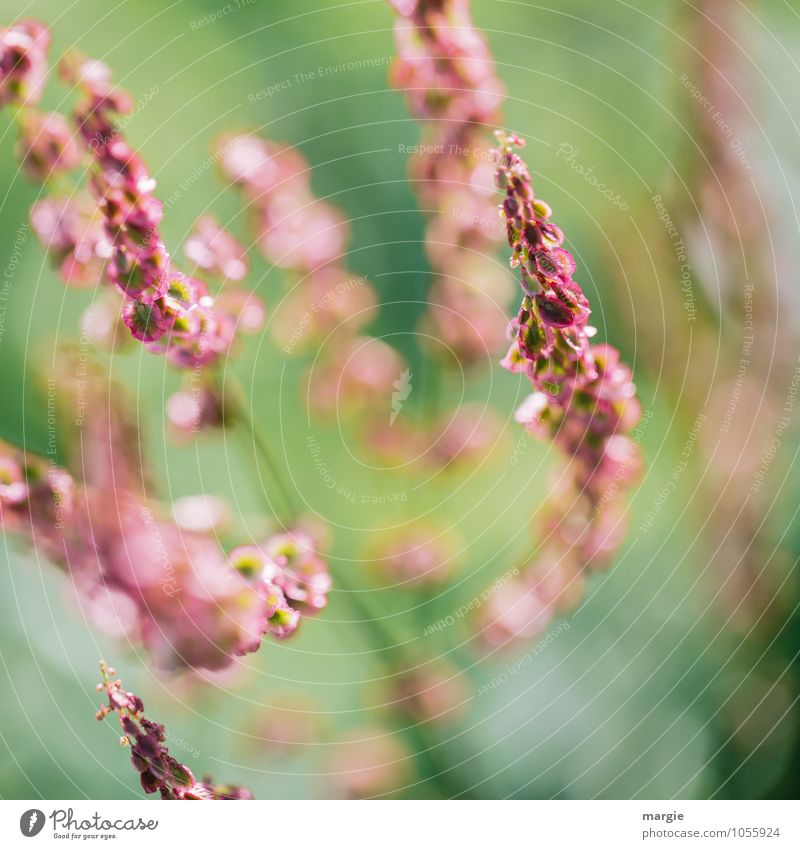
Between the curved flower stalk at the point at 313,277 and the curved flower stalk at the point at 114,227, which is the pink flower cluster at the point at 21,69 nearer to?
the curved flower stalk at the point at 114,227

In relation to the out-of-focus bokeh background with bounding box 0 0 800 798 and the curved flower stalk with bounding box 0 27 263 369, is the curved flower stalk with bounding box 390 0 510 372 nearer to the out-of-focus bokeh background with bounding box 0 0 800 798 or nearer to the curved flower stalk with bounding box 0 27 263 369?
the out-of-focus bokeh background with bounding box 0 0 800 798

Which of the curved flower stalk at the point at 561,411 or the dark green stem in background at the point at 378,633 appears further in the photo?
the dark green stem in background at the point at 378,633

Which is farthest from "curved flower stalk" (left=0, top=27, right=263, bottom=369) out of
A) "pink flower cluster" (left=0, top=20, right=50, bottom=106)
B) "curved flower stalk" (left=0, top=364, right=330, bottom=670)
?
"curved flower stalk" (left=0, top=364, right=330, bottom=670)

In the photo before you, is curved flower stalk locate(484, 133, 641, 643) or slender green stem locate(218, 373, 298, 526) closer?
curved flower stalk locate(484, 133, 641, 643)

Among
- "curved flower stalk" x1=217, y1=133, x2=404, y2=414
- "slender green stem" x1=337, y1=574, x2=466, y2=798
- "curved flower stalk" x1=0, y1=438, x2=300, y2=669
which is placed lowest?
"slender green stem" x1=337, y1=574, x2=466, y2=798

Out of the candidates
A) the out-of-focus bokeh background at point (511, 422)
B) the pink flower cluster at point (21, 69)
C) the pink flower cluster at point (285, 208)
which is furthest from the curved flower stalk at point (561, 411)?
the pink flower cluster at point (21, 69)

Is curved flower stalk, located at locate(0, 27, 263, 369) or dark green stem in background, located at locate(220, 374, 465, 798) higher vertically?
curved flower stalk, located at locate(0, 27, 263, 369)
